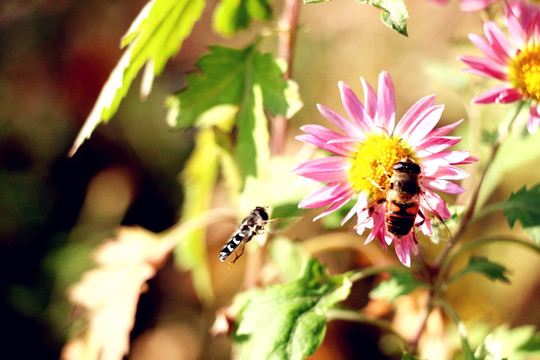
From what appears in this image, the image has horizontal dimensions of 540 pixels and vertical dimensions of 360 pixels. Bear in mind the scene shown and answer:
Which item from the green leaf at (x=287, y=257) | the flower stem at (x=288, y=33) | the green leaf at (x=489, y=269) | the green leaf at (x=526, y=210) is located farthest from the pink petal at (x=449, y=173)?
the green leaf at (x=287, y=257)

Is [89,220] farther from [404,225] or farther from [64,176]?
[404,225]

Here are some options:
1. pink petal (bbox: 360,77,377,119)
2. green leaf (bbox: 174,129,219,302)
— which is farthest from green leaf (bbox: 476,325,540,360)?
green leaf (bbox: 174,129,219,302)

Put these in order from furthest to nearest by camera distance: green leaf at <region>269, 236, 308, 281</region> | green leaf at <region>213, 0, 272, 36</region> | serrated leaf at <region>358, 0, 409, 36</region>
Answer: green leaf at <region>269, 236, 308, 281</region>
green leaf at <region>213, 0, 272, 36</region>
serrated leaf at <region>358, 0, 409, 36</region>

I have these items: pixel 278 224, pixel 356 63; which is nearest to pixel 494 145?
pixel 278 224

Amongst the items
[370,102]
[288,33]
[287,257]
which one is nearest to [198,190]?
[287,257]

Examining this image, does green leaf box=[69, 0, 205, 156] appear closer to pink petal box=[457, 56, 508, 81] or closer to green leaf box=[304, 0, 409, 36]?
green leaf box=[304, 0, 409, 36]

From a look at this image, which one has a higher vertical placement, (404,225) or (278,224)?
(404,225)

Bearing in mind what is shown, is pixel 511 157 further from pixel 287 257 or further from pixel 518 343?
pixel 287 257
